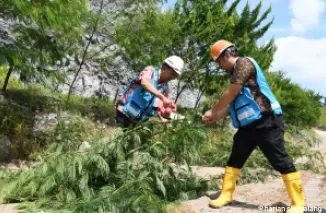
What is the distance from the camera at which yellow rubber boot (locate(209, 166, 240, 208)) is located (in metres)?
→ 4.38

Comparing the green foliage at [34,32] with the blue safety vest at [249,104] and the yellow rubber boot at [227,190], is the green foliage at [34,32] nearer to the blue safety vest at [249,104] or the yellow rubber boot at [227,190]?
the blue safety vest at [249,104]

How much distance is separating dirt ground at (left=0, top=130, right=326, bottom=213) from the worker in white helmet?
3.53 ft

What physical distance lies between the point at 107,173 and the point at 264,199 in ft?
5.57

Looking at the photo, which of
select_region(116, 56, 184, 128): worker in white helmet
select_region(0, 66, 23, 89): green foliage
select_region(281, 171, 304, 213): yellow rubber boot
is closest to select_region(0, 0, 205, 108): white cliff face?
select_region(0, 66, 23, 89): green foliage

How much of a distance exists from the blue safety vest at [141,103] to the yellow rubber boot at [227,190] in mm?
1104

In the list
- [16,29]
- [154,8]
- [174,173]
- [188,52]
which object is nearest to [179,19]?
[188,52]

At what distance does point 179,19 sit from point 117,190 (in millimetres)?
11880

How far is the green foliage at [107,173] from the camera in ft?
14.8

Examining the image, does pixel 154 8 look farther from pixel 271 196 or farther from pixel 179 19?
pixel 271 196

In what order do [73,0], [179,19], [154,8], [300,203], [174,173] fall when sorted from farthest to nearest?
[179,19]
[154,8]
[73,0]
[174,173]
[300,203]

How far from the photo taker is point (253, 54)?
55.7 ft

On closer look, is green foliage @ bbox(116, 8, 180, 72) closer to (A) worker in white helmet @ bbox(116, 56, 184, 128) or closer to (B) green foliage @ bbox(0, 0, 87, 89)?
(B) green foliage @ bbox(0, 0, 87, 89)

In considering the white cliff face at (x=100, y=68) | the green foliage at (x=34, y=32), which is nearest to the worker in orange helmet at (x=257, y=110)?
the green foliage at (x=34, y=32)

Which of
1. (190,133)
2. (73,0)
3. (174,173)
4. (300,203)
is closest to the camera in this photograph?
(300,203)
